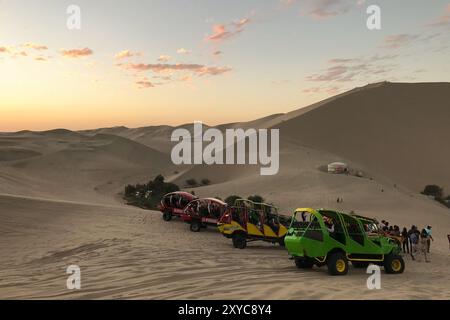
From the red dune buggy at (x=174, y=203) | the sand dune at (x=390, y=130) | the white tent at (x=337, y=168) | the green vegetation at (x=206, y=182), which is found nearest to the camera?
the red dune buggy at (x=174, y=203)

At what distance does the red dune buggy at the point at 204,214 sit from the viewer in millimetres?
20656

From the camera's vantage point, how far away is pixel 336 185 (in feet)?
130

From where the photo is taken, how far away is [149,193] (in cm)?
4159

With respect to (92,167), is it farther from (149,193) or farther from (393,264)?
(393,264)

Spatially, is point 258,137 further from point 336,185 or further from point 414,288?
point 414,288

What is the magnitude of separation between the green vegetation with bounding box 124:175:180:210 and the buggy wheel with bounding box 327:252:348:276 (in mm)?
25202

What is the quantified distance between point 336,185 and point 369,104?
57679 mm

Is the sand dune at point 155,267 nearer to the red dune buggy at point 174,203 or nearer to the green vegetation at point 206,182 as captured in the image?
the red dune buggy at point 174,203

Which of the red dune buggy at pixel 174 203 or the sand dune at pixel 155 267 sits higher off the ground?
the red dune buggy at pixel 174 203

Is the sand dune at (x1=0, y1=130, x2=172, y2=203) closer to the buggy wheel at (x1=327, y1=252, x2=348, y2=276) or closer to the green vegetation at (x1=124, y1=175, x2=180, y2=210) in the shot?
the green vegetation at (x1=124, y1=175, x2=180, y2=210)

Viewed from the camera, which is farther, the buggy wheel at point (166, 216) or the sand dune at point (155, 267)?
the buggy wheel at point (166, 216)

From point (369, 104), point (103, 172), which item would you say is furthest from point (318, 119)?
point (103, 172)

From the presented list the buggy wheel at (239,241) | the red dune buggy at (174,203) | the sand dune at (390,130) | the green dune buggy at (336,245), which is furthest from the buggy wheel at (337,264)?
the sand dune at (390,130)

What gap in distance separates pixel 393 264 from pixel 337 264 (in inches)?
83.8
